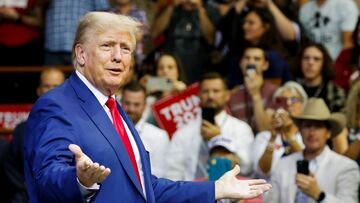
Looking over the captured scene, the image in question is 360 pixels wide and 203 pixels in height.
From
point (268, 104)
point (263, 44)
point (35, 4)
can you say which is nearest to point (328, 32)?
point (263, 44)

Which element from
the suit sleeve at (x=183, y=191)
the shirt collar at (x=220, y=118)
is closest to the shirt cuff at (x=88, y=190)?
the suit sleeve at (x=183, y=191)

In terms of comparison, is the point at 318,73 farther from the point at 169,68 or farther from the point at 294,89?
the point at 169,68

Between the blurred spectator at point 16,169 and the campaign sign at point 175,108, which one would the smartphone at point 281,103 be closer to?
the campaign sign at point 175,108

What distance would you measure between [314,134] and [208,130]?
3.50ft

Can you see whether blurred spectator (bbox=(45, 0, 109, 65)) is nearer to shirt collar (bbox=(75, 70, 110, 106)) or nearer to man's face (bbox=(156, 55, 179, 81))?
man's face (bbox=(156, 55, 179, 81))

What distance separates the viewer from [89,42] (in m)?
4.72

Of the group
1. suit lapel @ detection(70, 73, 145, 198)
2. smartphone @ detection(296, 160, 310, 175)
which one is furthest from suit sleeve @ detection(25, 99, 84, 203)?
smartphone @ detection(296, 160, 310, 175)

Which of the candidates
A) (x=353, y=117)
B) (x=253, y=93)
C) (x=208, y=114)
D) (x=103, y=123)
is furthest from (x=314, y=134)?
(x=103, y=123)

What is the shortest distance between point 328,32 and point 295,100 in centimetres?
184

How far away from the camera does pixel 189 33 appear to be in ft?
37.0

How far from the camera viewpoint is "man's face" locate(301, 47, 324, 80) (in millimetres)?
10133

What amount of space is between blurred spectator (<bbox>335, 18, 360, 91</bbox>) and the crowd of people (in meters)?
0.01

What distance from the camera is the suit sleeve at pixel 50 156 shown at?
4.30m

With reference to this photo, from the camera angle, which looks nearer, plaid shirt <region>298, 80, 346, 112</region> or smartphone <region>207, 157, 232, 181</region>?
smartphone <region>207, 157, 232, 181</region>
